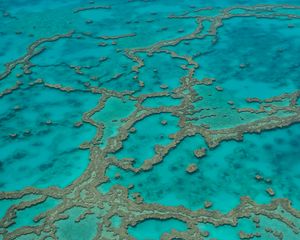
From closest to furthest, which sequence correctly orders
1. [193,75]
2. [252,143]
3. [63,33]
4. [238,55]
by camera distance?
[252,143], [193,75], [238,55], [63,33]

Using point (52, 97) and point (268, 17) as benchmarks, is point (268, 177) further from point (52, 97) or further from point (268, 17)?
point (268, 17)

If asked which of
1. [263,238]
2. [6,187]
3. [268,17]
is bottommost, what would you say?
[263,238]

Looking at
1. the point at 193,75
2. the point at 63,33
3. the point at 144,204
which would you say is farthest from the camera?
the point at 63,33

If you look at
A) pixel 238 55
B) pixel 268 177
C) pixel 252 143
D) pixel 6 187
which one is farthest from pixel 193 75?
pixel 6 187

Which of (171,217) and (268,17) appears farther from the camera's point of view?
(268,17)

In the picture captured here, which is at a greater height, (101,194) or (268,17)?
(268,17)

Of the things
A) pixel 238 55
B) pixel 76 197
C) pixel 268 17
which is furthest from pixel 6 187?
pixel 268 17

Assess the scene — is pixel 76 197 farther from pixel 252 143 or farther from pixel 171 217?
pixel 252 143
